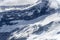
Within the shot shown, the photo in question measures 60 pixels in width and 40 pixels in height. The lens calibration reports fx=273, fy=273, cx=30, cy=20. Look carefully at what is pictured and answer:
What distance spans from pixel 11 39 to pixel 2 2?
2847 cm

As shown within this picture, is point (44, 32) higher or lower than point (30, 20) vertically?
lower

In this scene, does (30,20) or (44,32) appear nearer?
(44,32)

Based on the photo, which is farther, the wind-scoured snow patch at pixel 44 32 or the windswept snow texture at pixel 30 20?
the windswept snow texture at pixel 30 20

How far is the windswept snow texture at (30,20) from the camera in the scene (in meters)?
88.2

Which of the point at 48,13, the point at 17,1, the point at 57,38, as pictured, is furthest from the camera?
the point at 17,1

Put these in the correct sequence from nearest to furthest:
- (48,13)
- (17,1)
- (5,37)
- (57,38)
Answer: (57,38) → (5,37) → (48,13) → (17,1)

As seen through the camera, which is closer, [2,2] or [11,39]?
[11,39]

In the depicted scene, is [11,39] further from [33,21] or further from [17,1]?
[17,1]

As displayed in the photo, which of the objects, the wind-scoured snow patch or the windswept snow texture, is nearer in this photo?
the wind-scoured snow patch

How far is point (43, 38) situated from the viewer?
84.3m

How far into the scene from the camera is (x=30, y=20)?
99.6 metres

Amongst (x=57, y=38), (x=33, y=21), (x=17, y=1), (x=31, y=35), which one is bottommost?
(x=57, y=38)

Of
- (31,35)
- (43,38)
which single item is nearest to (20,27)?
(31,35)

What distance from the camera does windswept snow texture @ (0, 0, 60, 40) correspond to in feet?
290
